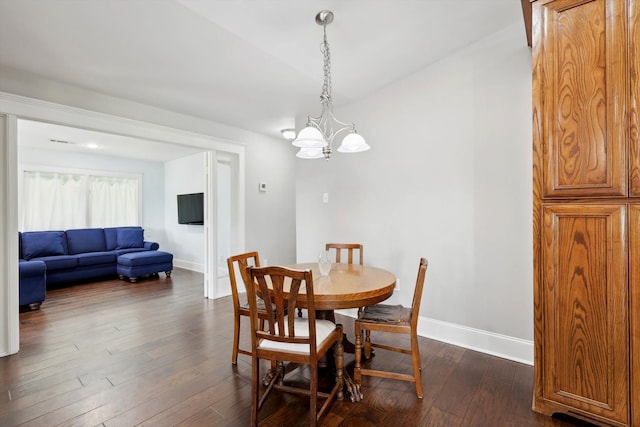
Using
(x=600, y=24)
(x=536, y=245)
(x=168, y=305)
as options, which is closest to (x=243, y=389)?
(x=536, y=245)

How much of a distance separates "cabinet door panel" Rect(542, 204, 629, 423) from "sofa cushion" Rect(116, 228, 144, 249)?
6.41m

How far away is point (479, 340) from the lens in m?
2.58

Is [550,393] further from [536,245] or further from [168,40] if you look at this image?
[168,40]

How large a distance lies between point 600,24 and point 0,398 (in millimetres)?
4121

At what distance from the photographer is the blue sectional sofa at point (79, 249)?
475cm

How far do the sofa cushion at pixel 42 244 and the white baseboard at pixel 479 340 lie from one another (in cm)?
585

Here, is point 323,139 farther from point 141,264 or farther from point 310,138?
point 141,264

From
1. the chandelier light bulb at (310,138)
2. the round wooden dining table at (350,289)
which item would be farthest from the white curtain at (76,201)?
the chandelier light bulb at (310,138)

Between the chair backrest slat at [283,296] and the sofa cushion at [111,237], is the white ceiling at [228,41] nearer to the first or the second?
the chair backrest slat at [283,296]

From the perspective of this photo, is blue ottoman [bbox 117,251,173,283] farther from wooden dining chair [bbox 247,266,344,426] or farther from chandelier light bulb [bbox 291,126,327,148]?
chandelier light bulb [bbox 291,126,327,148]

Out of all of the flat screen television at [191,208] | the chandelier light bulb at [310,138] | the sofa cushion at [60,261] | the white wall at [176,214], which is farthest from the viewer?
the white wall at [176,214]

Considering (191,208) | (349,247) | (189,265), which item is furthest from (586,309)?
(189,265)

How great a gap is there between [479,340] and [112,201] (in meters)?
6.88

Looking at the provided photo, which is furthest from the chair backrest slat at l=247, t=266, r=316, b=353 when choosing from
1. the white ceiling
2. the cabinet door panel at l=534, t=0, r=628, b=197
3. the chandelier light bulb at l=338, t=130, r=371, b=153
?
the white ceiling
